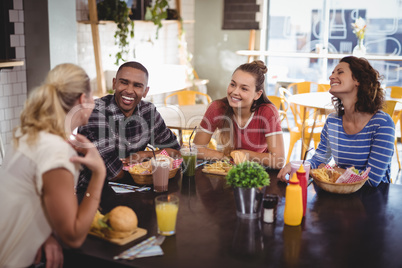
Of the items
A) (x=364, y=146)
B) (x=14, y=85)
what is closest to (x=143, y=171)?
(x=364, y=146)

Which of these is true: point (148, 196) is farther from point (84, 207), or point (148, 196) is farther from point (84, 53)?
point (84, 53)

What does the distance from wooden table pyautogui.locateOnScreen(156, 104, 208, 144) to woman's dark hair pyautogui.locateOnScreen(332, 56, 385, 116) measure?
5.22ft

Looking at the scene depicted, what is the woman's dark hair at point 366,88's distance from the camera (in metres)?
2.43

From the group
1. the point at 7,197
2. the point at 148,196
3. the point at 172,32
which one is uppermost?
the point at 172,32

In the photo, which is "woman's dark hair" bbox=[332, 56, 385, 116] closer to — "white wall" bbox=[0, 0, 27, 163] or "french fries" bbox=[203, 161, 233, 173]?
"french fries" bbox=[203, 161, 233, 173]

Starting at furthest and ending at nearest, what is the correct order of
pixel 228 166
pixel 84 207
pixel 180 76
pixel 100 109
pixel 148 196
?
1. pixel 180 76
2. pixel 100 109
3. pixel 228 166
4. pixel 148 196
5. pixel 84 207

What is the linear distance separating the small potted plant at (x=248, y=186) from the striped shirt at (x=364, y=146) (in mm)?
729

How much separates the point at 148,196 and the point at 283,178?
0.63 m

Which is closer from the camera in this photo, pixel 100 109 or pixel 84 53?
pixel 100 109

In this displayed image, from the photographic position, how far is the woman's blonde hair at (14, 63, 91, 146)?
151 centimetres

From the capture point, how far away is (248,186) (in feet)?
5.62

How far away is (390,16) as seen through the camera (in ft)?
20.3

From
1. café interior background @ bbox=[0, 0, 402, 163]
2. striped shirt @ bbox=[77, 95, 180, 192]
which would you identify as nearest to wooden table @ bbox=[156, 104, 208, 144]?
café interior background @ bbox=[0, 0, 402, 163]

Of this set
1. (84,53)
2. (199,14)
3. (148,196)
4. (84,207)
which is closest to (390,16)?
(199,14)
